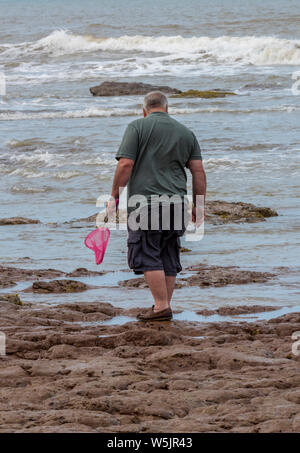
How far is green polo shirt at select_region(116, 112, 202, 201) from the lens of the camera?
5910 mm

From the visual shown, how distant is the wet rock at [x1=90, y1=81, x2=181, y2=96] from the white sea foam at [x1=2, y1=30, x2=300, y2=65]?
32.0 feet

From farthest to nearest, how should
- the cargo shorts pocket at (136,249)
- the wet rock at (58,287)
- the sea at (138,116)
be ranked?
the sea at (138,116) < the wet rock at (58,287) < the cargo shorts pocket at (136,249)

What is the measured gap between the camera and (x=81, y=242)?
9547 millimetres

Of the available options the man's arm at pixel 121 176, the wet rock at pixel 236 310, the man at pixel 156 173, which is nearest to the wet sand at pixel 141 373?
the wet rock at pixel 236 310

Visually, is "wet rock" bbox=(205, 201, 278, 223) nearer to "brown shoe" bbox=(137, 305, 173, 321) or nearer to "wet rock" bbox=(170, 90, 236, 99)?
"brown shoe" bbox=(137, 305, 173, 321)

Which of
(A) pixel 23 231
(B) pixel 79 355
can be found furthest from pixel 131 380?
(A) pixel 23 231

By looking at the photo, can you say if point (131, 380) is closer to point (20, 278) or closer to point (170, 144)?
point (170, 144)

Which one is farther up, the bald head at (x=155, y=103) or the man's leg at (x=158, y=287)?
the bald head at (x=155, y=103)

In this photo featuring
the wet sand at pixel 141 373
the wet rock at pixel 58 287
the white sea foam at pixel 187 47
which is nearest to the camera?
the wet sand at pixel 141 373

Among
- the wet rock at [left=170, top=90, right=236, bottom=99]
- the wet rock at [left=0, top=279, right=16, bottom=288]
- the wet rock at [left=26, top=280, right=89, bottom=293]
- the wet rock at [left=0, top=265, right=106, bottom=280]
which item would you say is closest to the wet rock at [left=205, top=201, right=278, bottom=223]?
the wet rock at [left=0, top=265, right=106, bottom=280]

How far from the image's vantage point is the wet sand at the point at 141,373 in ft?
12.7

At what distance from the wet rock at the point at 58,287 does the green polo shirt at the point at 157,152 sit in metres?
1.55

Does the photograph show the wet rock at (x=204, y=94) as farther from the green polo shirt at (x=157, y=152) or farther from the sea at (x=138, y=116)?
the green polo shirt at (x=157, y=152)

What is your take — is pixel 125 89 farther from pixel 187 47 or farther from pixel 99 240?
pixel 99 240
